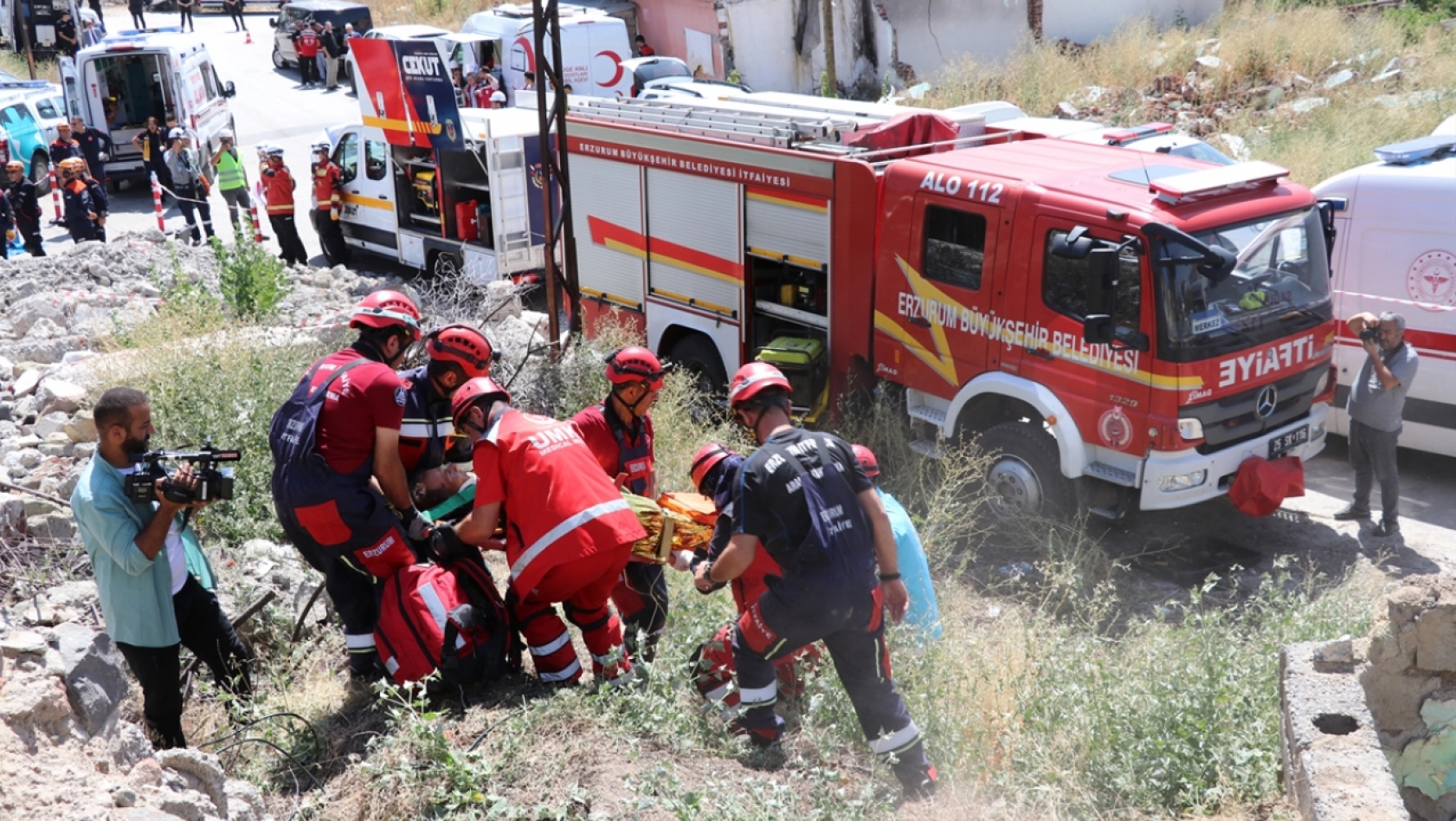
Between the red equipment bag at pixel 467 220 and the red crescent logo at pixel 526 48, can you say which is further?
the red crescent logo at pixel 526 48

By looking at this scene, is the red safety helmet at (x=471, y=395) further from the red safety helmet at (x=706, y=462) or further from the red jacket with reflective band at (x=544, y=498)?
the red safety helmet at (x=706, y=462)

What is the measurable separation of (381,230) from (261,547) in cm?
828

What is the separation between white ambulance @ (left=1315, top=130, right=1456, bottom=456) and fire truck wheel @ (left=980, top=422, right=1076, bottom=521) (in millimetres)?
2540

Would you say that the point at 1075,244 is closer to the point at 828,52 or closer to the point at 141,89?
the point at 828,52

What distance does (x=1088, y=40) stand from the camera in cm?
2070

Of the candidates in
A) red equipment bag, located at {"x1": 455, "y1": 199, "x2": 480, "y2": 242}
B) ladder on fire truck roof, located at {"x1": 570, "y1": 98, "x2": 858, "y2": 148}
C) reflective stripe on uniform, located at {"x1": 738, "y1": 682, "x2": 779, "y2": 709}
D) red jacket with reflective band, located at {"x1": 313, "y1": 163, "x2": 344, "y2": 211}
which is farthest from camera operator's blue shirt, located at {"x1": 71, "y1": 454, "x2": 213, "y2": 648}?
red jacket with reflective band, located at {"x1": 313, "y1": 163, "x2": 344, "y2": 211}

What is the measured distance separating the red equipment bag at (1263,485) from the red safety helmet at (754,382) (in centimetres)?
375

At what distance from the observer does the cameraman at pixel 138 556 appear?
4.40 m

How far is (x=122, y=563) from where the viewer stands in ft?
14.4

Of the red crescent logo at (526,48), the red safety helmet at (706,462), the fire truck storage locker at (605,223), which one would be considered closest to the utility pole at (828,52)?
the red crescent logo at (526,48)

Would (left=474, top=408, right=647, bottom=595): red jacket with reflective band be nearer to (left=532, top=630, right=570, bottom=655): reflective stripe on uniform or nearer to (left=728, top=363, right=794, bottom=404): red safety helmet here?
(left=532, top=630, right=570, bottom=655): reflective stripe on uniform

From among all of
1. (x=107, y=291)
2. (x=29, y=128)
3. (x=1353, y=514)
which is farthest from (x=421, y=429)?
(x=29, y=128)

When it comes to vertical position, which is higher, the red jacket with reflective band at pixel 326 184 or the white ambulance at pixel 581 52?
the white ambulance at pixel 581 52

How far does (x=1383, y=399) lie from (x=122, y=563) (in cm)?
702
